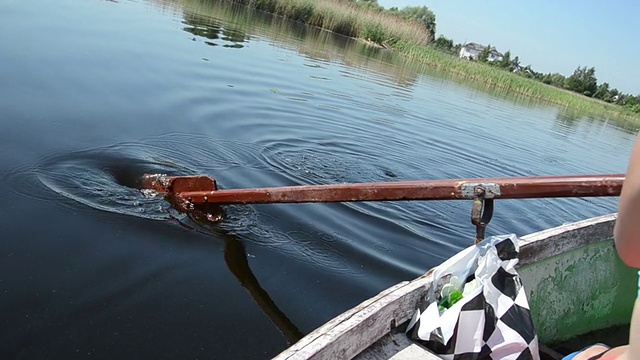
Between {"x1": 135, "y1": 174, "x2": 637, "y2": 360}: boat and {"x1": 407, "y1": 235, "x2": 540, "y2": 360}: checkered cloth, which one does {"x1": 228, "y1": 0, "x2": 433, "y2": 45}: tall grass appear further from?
{"x1": 407, "y1": 235, "x2": 540, "y2": 360}: checkered cloth

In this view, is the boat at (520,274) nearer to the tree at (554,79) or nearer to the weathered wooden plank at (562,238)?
the weathered wooden plank at (562,238)

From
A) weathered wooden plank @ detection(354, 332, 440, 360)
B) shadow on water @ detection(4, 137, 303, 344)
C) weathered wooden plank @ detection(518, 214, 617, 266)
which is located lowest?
shadow on water @ detection(4, 137, 303, 344)

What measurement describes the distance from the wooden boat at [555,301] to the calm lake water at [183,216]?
2.94 ft

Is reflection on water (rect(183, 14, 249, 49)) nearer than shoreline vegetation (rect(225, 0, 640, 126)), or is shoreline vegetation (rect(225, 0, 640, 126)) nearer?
reflection on water (rect(183, 14, 249, 49))

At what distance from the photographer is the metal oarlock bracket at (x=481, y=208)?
240cm

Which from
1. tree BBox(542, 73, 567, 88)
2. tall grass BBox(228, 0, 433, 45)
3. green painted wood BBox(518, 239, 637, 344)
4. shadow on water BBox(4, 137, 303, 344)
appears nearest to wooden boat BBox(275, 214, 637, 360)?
green painted wood BBox(518, 239, 637, 344)

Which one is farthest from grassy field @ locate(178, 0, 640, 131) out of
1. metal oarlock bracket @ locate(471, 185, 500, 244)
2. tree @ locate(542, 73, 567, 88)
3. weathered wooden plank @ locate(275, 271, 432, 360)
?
tree @ locate(542, 73, 567, 88)

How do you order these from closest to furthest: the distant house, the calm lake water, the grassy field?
the calm lake water, the grassy field, the distant house

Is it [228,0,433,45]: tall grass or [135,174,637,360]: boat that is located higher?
[228,0,433,45]: tall grass

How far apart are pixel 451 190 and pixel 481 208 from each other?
0.54 ft

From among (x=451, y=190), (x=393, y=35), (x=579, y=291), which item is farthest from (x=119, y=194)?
(x=393, y=35)

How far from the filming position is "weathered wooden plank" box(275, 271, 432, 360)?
1700mm

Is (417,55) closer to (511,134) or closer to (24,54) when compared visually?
(511,134)

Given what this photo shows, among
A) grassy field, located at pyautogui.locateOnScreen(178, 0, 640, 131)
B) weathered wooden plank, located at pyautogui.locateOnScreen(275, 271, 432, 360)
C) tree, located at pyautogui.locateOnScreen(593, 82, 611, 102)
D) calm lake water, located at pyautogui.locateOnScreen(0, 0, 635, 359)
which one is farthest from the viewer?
tree, located at pyautogui.locateOnScreen(593, 82, 611, 102)
